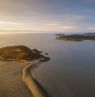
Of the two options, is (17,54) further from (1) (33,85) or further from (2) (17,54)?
(1) (33,85)

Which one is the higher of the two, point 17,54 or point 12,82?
point 17,54

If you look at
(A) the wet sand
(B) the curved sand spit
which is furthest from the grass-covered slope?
(B) the curved sand spit

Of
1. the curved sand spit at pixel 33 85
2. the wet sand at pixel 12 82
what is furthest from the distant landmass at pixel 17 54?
the curved sand spit at pixel 33 85

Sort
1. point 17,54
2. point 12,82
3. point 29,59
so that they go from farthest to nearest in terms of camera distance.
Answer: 1. point 17,54
2. point 29,59
3. point 12,82

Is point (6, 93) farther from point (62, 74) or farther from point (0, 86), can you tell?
point (62, 74)

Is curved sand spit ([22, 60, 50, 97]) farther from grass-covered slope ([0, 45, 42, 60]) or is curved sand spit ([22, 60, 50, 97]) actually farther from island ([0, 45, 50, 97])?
grass-covered slope ([0, 45, 42, 60])

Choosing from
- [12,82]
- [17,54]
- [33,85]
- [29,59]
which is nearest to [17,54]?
[17,54]

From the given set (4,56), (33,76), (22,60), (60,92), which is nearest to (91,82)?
(60,92)

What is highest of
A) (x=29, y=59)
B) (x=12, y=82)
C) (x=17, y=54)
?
(x=17, y=54)
